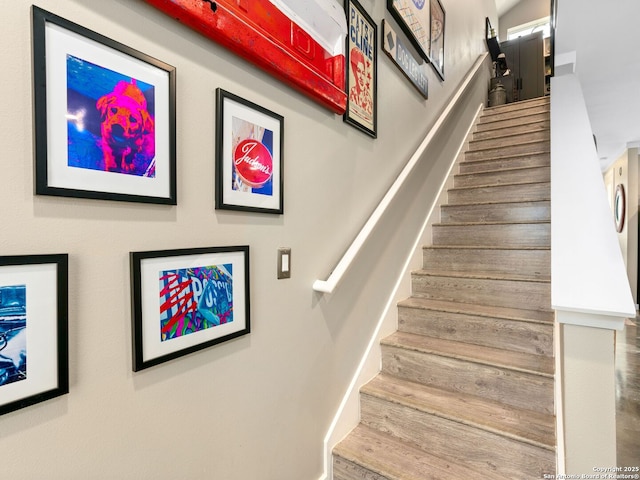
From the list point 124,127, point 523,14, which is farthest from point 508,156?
point 523,14

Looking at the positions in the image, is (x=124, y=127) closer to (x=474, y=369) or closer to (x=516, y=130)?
(x=474, y=369)

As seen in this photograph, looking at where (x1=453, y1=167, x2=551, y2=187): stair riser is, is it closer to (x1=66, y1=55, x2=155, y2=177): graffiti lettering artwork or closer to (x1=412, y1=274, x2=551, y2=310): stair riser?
(x1=412, y1=274, x2=551, y2=310): stair riser

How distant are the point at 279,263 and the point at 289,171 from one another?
335mm

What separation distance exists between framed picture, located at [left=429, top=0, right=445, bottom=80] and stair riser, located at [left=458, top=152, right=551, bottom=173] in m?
0.86

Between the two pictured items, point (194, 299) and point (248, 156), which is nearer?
point (194, 299)

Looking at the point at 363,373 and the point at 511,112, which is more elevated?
the point at 511,112

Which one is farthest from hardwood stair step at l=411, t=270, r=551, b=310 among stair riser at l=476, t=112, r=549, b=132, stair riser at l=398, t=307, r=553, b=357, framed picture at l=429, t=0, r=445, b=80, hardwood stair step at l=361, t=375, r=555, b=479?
stair riser at l=476, t=112, r=549, b=132

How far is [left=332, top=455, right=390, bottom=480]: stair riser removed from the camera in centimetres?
140

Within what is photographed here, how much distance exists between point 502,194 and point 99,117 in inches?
108

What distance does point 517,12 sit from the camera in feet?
22.4

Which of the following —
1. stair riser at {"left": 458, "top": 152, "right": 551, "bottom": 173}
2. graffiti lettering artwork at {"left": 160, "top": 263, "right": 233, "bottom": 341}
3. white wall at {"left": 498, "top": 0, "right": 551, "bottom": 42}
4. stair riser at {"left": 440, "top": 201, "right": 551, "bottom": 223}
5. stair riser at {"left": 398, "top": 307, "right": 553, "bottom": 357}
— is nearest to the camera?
graffiti lettering artwork at {"left": 160, "top": 263, "right": 233, "bottom": 341}

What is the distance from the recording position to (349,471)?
4.77 ft

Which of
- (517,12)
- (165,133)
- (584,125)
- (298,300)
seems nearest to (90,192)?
(165,133)

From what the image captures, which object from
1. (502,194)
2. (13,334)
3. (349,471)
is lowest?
(349,471)
